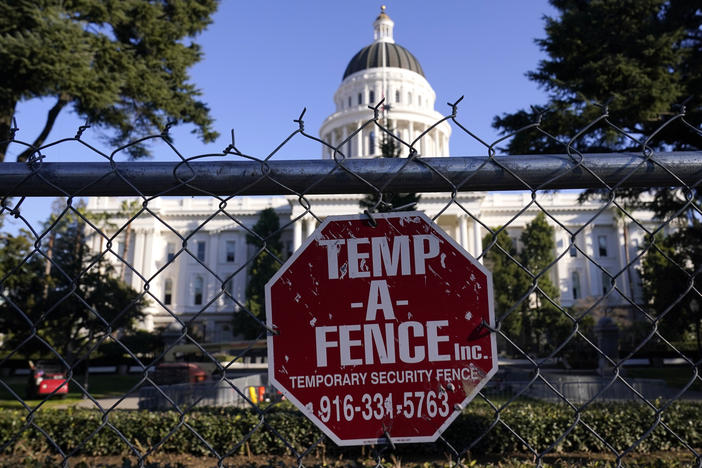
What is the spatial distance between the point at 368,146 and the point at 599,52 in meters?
43.7

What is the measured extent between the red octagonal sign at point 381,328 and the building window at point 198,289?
60814 millimetres

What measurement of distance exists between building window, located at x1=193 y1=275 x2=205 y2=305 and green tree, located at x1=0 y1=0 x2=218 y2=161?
1810 inches

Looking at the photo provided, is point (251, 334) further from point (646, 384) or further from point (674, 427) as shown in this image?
point (674, 427)

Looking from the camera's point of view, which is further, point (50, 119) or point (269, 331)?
point (50, 119)

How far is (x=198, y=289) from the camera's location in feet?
196

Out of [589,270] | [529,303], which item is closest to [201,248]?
[529,303]

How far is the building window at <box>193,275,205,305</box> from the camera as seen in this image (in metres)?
59.6

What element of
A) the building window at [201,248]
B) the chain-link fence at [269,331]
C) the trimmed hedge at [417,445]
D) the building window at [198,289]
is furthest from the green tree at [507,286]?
the building window at [201,248]

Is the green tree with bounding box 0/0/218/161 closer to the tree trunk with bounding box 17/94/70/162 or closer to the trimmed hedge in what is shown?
the tree trunk with bounding box 17/94/70/162

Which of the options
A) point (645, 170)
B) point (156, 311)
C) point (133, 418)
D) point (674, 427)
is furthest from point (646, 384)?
point (156, 311)

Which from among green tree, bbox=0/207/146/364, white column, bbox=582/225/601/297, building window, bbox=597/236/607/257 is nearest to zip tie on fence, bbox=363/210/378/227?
green tree, bbox=0/207/146/364

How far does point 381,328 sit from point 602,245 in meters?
63.0

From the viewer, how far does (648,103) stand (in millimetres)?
13477

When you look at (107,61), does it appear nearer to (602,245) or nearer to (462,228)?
(462,228)
